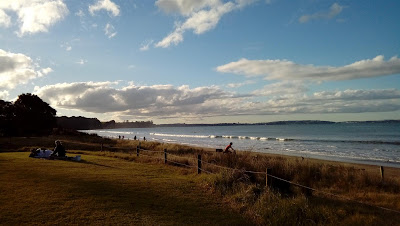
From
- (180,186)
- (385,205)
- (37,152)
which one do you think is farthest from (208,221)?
(37,152)

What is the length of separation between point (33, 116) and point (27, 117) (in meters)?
1.03

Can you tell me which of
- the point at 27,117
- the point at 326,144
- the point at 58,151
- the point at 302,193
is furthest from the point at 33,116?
the point at 302,193

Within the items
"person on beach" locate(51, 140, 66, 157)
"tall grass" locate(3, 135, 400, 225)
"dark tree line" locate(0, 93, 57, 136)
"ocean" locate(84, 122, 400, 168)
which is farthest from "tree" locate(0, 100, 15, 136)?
"tall grass" locate(3, 135, 400, 225)

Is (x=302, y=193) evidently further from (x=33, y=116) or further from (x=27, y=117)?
(x=33, y=116)

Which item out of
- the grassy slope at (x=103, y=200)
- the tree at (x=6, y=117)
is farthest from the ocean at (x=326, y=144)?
the tree at (x=6, y=117)

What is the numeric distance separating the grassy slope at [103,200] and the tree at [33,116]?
147 feet

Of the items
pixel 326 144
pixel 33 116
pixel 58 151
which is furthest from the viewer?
pixel 33 116

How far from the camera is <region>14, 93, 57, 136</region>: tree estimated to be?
5143 cm

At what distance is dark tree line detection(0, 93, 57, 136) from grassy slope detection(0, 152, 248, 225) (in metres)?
43.4

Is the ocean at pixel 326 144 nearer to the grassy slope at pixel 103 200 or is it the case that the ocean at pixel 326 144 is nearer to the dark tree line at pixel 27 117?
the grassy slope at pixel 103 200

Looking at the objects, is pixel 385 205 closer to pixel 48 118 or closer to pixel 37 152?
pixel 37 152

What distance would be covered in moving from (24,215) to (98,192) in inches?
105

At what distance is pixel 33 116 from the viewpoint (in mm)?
53094

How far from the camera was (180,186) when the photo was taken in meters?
11.5
